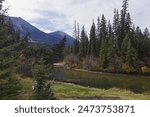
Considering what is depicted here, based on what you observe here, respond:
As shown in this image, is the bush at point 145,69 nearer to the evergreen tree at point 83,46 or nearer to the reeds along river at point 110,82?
the reeds along river at point 110,82

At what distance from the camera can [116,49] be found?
3374 inches

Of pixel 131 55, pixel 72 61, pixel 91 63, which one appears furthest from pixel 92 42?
pixel 131 55

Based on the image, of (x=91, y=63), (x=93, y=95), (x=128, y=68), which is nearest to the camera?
(x=93, y=95)

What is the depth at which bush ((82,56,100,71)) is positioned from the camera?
284 feet

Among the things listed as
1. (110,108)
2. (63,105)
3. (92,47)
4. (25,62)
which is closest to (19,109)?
(63,105)

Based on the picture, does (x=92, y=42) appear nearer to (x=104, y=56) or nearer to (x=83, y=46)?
(x=83, y=46)

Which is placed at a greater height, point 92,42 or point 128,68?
point 92,42

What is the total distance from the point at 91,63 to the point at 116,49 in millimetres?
8005

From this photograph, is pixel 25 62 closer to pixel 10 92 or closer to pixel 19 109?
pixel 10 92

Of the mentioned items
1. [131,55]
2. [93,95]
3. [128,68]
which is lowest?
[93,95]

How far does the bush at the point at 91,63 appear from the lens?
86.5 meters

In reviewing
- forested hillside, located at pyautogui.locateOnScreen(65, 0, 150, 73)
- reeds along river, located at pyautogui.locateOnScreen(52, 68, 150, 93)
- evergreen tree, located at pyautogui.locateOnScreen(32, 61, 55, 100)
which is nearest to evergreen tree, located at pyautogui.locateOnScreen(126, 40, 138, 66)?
forested hillside, located at pyautogui.locateOnScreen(65, 0, 150, 73)

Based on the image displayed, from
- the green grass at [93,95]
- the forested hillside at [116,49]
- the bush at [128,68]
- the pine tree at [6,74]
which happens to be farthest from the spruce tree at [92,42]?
the pine tree at [6,74]

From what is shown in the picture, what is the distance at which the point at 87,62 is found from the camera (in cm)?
8944
